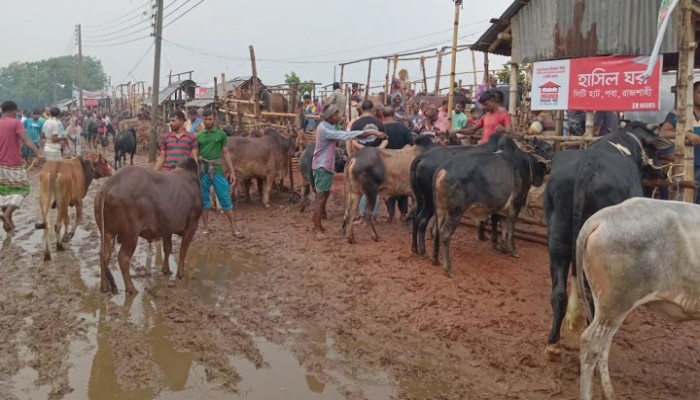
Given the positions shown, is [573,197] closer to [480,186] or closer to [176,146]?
[480,186]

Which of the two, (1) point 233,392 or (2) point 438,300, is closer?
(1) point 233,392

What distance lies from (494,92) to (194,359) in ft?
19.8

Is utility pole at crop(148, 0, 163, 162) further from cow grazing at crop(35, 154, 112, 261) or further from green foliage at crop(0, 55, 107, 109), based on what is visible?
green foliage at crop(0, 55, 107, 109)

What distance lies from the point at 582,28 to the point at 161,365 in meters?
7.48

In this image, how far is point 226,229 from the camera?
999cm

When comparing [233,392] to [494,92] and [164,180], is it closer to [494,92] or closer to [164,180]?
[164,180]

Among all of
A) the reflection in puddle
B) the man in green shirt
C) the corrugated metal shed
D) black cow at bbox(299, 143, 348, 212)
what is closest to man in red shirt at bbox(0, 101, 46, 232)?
the man in green shirt

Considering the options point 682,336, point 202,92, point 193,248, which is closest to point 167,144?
point 193,248

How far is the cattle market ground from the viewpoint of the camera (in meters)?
4.44

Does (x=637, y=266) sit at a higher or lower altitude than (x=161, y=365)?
higher

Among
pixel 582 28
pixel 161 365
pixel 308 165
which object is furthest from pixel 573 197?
pixel 308 165

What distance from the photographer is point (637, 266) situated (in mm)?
3742

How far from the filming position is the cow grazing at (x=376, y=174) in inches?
348

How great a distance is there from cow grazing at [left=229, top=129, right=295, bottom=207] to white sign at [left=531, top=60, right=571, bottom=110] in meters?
5.63
